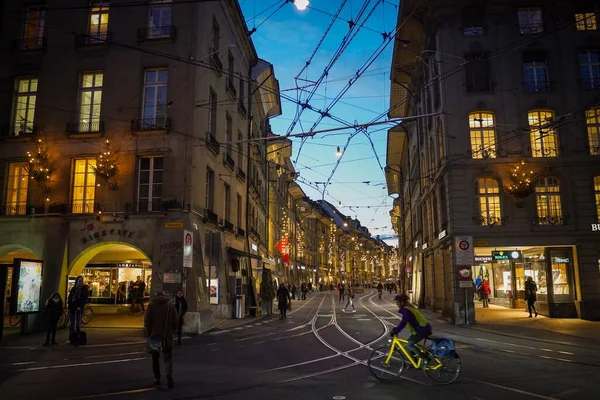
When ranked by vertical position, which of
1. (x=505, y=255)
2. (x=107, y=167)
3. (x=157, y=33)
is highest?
(x=157, y=33)

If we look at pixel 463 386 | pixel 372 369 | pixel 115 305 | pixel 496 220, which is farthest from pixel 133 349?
pixel 496 220

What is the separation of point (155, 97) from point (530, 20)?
20286 millimetres

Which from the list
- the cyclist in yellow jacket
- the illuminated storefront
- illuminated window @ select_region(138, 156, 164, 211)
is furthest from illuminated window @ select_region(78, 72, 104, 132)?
the illuminated storefront

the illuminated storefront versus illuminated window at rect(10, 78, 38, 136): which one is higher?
illuminated window at rect(10, 78, 38, 136)

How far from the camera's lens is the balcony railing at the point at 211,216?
75.1ft

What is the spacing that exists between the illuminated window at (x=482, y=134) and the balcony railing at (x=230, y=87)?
13.1 meters

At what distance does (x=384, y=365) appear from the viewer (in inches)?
396

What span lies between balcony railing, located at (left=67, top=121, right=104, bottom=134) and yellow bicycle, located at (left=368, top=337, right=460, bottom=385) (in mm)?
16839

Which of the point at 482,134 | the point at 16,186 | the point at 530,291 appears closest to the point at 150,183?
the point at 16,186

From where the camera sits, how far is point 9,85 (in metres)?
23.0

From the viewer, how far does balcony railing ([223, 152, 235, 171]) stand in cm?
2682

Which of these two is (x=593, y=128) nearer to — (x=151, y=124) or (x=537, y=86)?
(x=537, y=86)

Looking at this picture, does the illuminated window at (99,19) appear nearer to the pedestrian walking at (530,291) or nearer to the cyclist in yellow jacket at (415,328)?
the cyclist in yellow jacket at (415,328)

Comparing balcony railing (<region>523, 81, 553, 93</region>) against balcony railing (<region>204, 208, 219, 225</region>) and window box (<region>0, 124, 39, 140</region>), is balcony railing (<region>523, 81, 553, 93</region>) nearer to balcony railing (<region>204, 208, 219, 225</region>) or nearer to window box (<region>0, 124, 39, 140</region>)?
balcony railing (<region>204, 208, 219, 225</region>)
